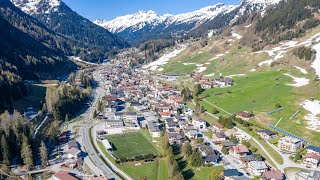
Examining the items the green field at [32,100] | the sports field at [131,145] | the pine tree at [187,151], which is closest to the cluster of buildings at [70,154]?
the sports field at [131,145]

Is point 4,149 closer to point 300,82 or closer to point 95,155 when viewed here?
point 95,155

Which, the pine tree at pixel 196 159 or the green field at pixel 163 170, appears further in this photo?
the pine tree at pixel 196 159

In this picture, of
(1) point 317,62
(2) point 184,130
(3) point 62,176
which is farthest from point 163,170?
(1) point 317,62

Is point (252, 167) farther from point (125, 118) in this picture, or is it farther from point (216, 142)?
point (125, 118)

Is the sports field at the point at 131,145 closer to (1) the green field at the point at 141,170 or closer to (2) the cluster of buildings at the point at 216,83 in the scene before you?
(1) the green field at the point at 141,170

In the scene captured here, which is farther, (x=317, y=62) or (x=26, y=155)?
(x=317, y=62)

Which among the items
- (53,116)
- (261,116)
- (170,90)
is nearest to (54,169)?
(53,116)
